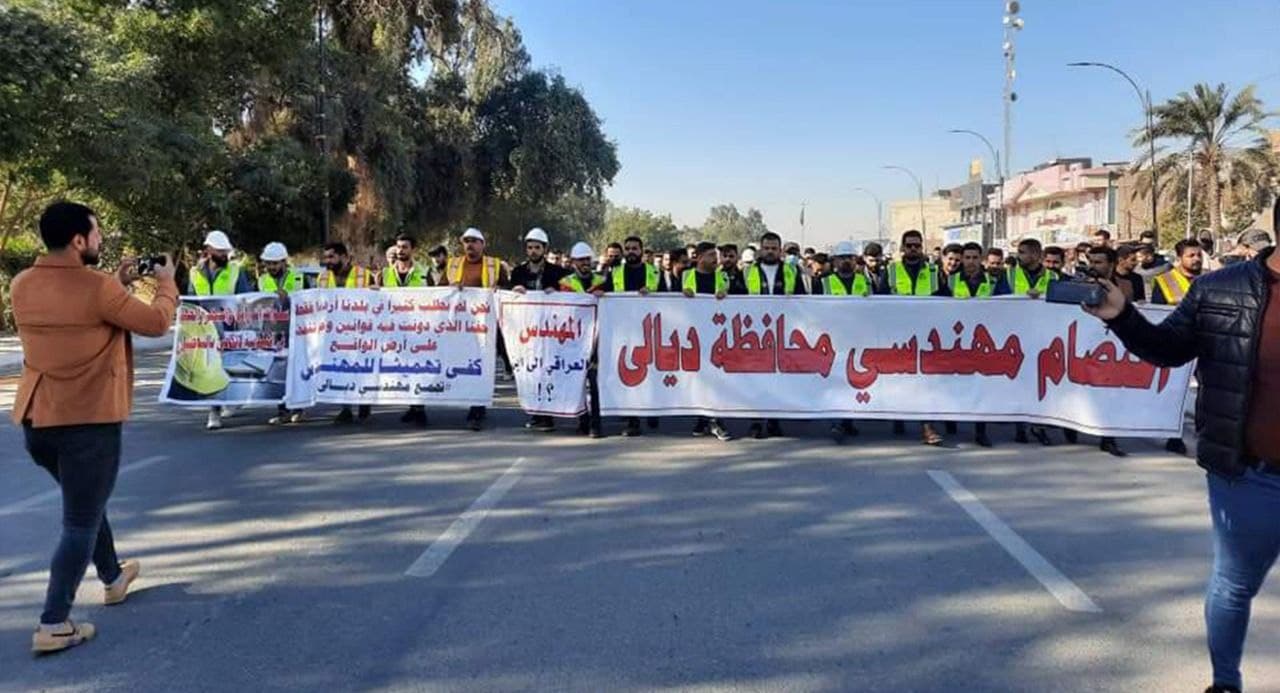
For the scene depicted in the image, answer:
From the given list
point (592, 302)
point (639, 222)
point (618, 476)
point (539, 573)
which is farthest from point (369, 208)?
point (639, 222)

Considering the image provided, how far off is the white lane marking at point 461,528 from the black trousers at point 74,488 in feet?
4.85

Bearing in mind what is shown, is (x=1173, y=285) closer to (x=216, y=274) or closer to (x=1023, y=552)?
(x=1023, y=552)

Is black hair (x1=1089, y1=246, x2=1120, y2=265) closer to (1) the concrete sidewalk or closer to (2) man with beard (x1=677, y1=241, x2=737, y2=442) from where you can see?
(2) man with beard (x1=677, y1=241, x2=737, y2=442)

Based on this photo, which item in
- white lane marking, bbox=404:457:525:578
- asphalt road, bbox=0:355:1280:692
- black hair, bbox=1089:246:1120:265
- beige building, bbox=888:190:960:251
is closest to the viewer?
asphalt road, bbox=0:355:1280:692

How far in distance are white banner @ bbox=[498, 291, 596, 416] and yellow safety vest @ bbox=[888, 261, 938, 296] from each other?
10.0 feet

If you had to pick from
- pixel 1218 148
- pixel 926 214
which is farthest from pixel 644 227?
pixel 1218 148

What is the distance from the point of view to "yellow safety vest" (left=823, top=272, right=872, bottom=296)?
9797 mm

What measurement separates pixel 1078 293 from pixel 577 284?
22.4 ft

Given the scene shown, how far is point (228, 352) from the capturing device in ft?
31.1

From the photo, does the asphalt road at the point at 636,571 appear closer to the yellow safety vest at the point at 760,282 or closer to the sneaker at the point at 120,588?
the sneaker at the point at 120,588

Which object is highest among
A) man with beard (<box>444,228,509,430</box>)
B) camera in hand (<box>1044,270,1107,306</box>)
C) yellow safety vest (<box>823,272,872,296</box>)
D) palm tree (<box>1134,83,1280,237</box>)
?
palm tree (<box>1134,83,1280,237</box>)

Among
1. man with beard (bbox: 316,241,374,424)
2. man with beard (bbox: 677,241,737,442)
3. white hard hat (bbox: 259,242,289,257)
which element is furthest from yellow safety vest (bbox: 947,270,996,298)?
white hard hat (bbox: 259,242,289,257)

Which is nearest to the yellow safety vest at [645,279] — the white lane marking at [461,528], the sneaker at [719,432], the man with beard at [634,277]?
the man with beard at [634,277]

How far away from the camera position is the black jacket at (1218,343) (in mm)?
3148
